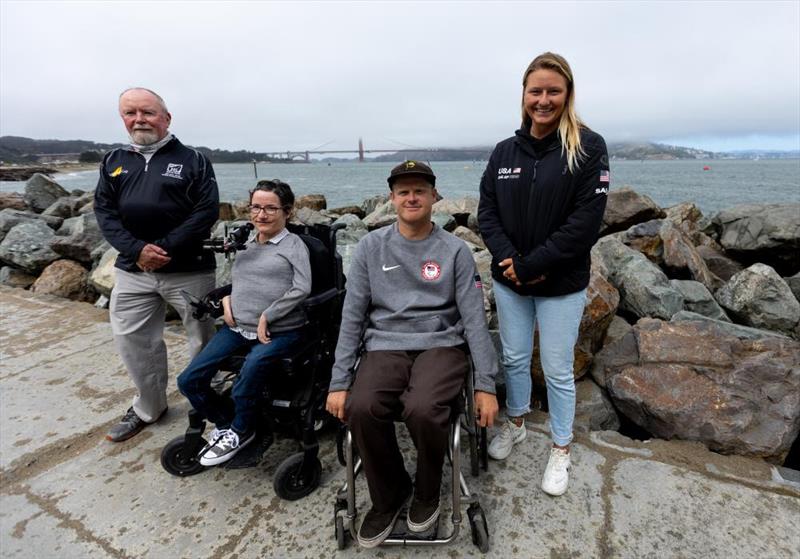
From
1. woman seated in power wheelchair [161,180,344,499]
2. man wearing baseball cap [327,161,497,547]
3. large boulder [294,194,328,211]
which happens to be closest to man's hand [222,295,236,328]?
woman seated in power wheelchair [161,180,344,499]

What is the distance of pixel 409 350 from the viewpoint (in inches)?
86.8

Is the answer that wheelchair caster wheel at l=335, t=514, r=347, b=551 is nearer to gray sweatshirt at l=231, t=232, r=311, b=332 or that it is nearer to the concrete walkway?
the concrete walkway

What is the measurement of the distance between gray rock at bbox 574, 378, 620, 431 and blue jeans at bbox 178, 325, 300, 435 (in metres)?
2.12

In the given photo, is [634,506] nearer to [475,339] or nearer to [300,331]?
[475,339]

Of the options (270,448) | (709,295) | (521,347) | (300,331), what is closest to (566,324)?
(521,347)

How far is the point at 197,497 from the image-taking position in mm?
2369

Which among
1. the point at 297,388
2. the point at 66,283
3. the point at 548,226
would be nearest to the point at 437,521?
the point at 297,388

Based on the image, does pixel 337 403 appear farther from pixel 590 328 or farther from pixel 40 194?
pixel 40 194

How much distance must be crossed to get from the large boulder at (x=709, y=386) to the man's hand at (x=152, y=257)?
3.28m

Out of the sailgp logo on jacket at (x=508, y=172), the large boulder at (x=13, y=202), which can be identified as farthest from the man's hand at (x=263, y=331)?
the large boulder at (x=13, y=202)

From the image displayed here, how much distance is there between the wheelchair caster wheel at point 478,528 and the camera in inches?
78.2

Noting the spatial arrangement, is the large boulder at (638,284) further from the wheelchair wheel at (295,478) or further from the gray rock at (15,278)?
the gray rock at (15,278)

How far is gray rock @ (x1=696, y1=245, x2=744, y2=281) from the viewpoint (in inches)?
287

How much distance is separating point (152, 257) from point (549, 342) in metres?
2.45
